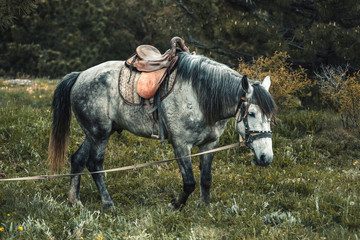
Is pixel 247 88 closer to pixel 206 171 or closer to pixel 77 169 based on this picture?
pixel 206 171

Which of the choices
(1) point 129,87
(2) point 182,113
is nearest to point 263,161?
(2) point 182,113

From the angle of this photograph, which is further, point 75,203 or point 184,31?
point 184,31

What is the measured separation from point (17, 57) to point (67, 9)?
4017 mm

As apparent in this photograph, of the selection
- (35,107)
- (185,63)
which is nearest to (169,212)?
(185,63)

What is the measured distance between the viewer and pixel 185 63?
471cm

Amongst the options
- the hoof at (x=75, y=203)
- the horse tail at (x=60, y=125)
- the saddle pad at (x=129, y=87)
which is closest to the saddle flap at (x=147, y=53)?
the saddle pad at (x=129, y=87)

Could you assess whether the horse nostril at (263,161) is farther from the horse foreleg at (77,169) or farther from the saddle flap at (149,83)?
the horse foreleg at (77,169)

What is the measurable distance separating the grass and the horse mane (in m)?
1.26

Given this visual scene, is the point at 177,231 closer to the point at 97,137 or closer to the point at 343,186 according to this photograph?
the point at 97,137

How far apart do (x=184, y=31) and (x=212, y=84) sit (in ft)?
30.3

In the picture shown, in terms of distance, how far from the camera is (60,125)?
5645 mm

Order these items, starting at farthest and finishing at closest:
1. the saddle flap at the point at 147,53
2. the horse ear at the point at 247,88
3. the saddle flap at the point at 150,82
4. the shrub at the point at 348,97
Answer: the shrub at the point at 348,97 < the saddle flap at the point at 147,53 < the saddle flap at the point at 150,82 < the horse ear at the point at 247,88

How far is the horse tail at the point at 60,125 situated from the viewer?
559cm

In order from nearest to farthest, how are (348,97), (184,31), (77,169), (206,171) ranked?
(206,171)
(77,169)
(348,97)
(184,31)
